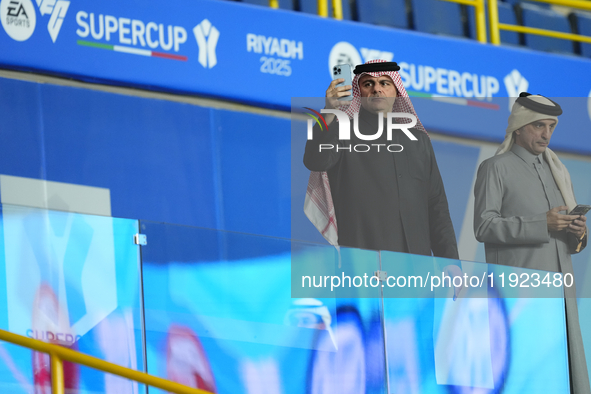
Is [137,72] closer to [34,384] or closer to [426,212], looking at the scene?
[426,212]

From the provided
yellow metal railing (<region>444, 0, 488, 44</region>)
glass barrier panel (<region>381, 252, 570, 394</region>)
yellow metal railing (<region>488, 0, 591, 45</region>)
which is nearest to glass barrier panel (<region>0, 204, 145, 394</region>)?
glass barrier panel (<region>381, 252, 570, 394</region>)

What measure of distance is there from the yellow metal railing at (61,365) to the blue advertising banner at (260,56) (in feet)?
7.90

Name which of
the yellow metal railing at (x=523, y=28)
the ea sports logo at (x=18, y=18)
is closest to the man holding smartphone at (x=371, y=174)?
the ea sports logo at (x=18, y=18)

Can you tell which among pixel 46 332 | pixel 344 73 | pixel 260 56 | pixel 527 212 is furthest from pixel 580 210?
pixel 46 332

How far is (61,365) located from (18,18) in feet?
8.45

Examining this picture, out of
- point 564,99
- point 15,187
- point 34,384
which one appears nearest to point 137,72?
point 15,187

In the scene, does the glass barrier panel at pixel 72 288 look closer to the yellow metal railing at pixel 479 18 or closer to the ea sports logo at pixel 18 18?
the ea sports logo at pixel 18 18

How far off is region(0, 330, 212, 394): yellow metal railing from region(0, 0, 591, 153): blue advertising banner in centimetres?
241

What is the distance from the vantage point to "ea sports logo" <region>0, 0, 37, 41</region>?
14.2ft

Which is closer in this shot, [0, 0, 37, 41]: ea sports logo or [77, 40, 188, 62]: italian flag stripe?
[0, 0, 37, 41]: ea sports logo

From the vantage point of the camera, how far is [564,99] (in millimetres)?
6102

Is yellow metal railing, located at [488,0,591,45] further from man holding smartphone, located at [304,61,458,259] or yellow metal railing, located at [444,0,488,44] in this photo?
man holding smartphone, located at [304,61,458,259]

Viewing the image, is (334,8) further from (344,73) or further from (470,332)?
(470,332)

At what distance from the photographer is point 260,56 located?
5.12m
